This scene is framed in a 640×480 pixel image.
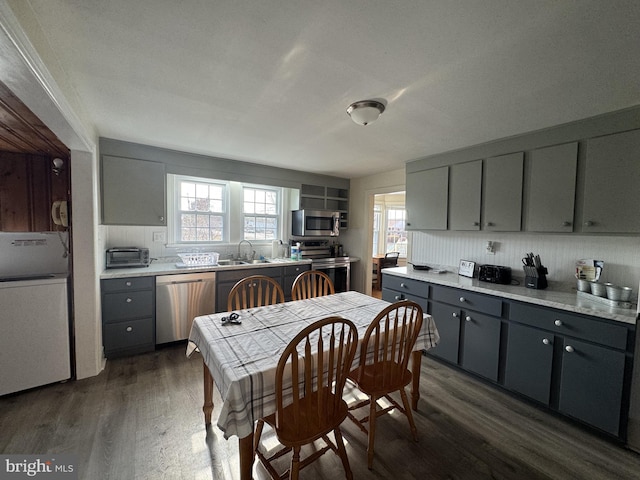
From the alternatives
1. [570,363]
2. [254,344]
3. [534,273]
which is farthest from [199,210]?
[570,363]

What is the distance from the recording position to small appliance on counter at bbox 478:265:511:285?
257 centimetres

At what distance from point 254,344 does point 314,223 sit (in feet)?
9.64

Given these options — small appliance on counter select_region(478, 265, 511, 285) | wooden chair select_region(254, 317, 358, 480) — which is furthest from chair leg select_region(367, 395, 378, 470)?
small appliance on counter select_region(478, 265, 511, 285)

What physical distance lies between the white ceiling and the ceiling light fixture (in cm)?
6

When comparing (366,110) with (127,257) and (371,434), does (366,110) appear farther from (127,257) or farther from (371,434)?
(127,257)

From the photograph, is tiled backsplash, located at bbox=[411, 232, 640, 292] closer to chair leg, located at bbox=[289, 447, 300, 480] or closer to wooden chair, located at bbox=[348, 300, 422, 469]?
wooden chair, located at bbox=[348, 300, 422, 469]

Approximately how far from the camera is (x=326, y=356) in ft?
4.69

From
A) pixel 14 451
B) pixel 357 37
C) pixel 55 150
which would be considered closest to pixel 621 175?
pixel 357 37

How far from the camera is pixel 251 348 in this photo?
4.76ft

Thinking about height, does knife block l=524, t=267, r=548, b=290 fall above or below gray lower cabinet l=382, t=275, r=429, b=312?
above

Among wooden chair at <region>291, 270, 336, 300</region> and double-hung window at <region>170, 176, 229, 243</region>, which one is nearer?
wooden chair at <region>291, 270, 336, 300</region>

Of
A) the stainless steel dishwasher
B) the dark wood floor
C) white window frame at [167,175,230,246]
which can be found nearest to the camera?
the dark wood floor

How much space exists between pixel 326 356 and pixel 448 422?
1276mm

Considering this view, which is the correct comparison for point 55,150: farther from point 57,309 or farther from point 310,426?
point 310,426
